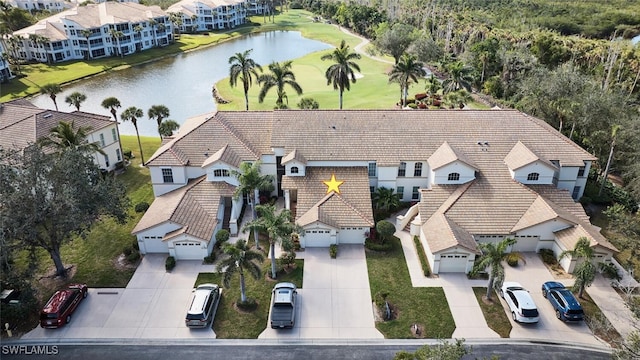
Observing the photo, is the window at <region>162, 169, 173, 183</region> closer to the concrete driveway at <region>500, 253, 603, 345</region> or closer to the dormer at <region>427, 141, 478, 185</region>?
the dormer at <region>427, 141, 478, 185</region>

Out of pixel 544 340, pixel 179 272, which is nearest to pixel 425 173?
pixel 544 340

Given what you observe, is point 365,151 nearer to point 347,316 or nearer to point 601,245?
point 347,316

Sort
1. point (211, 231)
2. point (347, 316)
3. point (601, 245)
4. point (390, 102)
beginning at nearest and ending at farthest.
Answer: point (347, 316)
point (601, 245)
point (211, 231)
point (390, 102)

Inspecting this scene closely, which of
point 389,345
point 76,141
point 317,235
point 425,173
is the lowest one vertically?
point 389,345

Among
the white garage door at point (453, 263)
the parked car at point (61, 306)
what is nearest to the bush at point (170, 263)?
the parked car at point (61, 306)

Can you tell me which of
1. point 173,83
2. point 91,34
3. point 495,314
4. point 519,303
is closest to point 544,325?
point 519,303

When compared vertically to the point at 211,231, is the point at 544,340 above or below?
below
